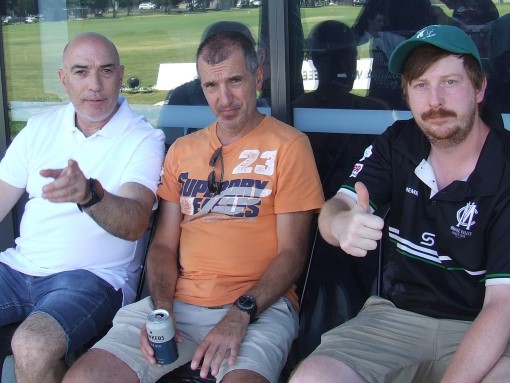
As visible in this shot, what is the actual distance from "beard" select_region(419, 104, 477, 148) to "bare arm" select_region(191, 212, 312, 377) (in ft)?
2.10

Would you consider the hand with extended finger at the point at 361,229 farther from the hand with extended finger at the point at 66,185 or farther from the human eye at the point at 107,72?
the human eye at the point at 107,72

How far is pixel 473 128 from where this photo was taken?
219 cm

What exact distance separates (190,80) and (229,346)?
170cm

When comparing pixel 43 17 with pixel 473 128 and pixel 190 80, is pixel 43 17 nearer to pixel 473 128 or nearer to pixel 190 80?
pixel 190 80

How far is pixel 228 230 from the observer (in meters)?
2.65

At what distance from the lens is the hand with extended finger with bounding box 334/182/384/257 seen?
189 centimetres

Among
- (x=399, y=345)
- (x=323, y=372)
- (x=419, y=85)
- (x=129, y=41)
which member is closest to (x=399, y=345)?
(x=399, y=345)

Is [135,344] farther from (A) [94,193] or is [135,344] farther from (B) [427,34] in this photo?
(B) [427,34]

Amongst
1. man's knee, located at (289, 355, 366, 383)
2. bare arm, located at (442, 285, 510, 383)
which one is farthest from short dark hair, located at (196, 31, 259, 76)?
bare arm, located at (442, 285, 510, 383)

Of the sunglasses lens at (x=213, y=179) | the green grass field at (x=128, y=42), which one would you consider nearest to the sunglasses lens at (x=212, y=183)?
the sunglasses lens at (x=213, y=179)

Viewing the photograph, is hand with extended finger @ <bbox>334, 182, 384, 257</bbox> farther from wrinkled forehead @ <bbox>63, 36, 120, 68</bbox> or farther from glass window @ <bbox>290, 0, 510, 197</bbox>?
wrinkled forehead @ <bbox>63, 36, 120, 68</bbox>

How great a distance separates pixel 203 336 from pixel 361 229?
90cm

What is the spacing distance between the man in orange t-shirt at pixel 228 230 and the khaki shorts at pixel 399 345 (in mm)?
276

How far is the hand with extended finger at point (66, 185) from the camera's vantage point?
2285 millimetres
